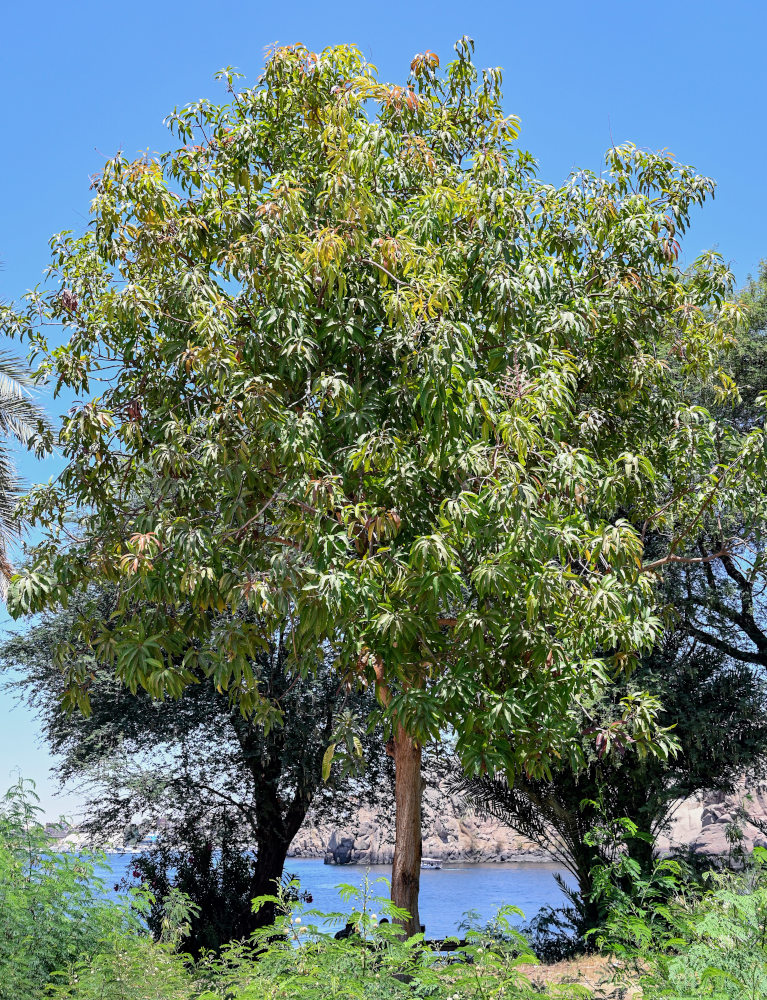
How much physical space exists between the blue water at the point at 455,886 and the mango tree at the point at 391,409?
10.7m

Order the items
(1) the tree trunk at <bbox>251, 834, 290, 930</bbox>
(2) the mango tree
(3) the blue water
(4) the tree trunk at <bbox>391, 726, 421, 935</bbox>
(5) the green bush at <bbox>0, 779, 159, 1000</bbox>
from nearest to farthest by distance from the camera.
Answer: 1. (5) the green bush at <bbox>0, 779, 159, 1000</bbox>
2. (2) the mango tree
3. (4) the tree trunk at <bbox>391, 726, 421, 935</bbox>
4. (1) the tree trunk at <bbox>251, 834, 290, 930</bbox>
5. (3) the blue water

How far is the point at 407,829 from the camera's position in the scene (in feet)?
31.9

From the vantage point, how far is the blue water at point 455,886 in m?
25.8

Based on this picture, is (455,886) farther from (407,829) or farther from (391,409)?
(391,409)

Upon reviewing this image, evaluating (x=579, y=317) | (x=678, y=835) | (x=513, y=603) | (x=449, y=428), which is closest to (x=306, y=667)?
(x=513, y=603)

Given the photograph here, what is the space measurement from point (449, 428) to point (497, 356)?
1799 mm

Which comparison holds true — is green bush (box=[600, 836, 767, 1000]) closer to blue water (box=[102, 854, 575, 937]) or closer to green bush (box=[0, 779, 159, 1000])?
green bush (box=[0, 779, 159, 1000])

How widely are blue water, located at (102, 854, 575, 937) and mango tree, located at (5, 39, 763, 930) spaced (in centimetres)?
1074

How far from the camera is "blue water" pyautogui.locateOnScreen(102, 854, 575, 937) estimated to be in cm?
2580

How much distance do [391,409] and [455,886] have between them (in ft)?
114

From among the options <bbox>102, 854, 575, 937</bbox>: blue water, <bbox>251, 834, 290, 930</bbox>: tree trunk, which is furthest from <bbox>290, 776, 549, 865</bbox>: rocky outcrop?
<bbox>251, 834, 290, 930</bbox>: tree trunk

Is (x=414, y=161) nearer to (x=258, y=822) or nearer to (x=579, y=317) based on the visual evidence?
(x=579, y=317)

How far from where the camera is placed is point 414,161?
9.90 m

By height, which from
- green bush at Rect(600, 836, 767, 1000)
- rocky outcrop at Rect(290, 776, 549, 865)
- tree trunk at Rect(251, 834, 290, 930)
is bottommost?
green bush at Rect(600, 836, 767, 1000)
